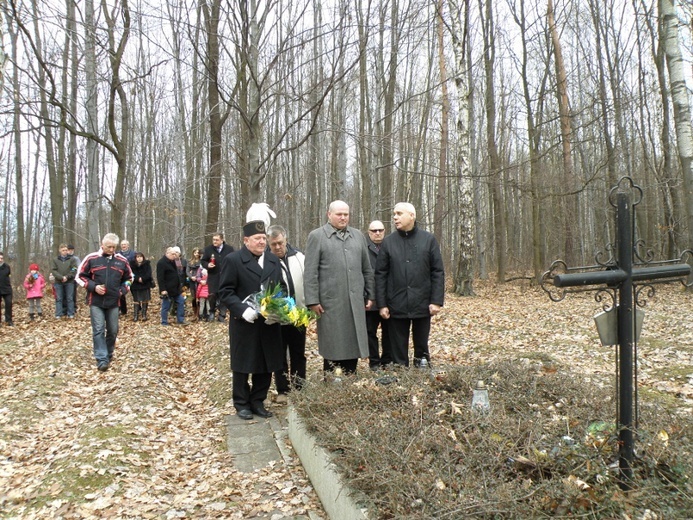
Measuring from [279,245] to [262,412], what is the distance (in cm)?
191

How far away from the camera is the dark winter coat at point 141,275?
47.3 ft

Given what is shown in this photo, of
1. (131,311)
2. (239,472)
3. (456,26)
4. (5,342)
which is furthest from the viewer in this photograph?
(131,311)

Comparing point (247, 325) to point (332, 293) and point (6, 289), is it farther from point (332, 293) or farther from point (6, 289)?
point (6, 289)

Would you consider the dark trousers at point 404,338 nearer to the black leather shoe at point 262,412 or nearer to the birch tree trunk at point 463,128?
the black leather shoe at point 262,412

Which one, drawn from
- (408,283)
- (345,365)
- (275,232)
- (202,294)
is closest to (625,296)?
(408,283)

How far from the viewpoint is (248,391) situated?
626 cm

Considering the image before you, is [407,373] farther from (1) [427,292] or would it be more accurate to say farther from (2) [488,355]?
(2) [488,355]

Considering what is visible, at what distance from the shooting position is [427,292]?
6004 millimetres

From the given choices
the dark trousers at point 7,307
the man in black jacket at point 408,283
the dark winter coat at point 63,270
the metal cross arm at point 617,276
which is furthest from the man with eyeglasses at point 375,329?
the dark trousers at point 7,307

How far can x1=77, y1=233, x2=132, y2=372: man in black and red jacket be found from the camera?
8.66m

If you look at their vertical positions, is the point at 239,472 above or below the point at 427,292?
below

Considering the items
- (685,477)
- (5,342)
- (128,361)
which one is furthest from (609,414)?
(5,342)

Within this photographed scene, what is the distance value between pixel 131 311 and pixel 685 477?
1574 centimetres

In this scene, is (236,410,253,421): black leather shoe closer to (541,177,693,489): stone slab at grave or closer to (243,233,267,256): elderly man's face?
(243,233,267,256): elderly man's face
